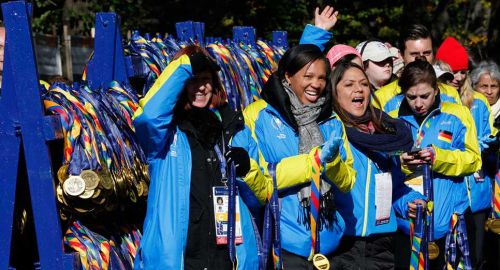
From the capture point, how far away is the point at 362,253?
5590 millimetres

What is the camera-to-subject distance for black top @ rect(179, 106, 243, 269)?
4801 mm

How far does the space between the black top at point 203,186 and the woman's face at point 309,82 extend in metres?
0.63

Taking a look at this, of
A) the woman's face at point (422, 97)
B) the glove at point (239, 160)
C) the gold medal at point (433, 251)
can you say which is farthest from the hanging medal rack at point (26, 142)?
the woman's face at point (422, 97)

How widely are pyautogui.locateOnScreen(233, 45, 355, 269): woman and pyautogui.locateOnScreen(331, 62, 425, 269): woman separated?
0.45 feet

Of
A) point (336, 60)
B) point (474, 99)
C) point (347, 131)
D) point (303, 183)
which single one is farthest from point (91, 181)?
point (474, 99)

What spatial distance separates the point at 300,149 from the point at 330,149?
0.33 m

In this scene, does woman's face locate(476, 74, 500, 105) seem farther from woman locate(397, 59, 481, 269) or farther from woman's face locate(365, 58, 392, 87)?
woman locate(397, 59, 481, 269)

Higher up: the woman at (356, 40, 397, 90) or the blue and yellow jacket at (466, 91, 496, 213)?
the woman at (356, 40, 397, 90)

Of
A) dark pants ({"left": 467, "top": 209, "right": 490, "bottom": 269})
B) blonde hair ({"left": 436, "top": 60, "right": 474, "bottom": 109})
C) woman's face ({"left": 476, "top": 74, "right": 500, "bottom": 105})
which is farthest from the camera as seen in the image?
woman's face ({"left": 476, "top": 74, "right": 500, "bottom": 105})

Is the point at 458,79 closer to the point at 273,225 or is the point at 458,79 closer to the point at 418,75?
the point at 418,75

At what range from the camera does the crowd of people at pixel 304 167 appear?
4.79m

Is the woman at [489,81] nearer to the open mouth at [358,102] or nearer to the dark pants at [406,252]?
the dark pants at [406,252]

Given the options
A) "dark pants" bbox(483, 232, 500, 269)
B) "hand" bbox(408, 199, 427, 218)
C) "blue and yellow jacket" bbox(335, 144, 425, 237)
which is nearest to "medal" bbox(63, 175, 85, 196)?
"blue and yellow jacket" bbox(335, 144, 425, 237)

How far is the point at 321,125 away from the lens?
5500 mm
